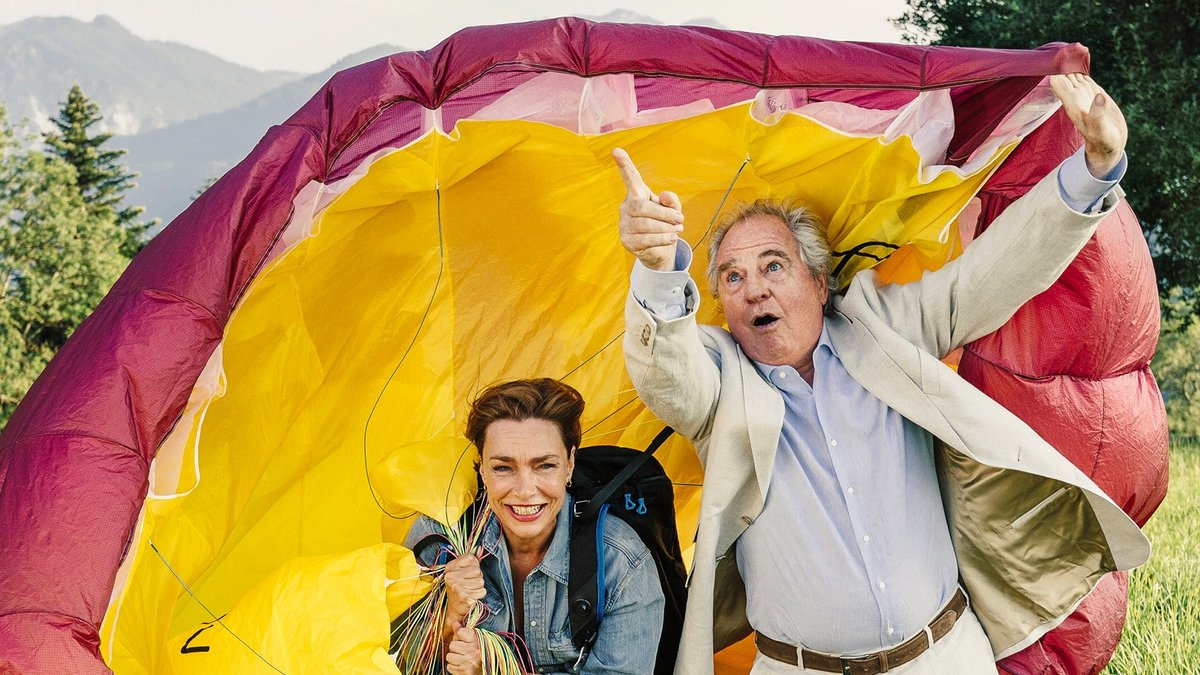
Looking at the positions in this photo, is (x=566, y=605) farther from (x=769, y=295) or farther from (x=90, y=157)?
(x=90, y=157)

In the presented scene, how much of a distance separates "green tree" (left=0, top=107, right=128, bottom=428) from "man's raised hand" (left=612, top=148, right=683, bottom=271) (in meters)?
20.8

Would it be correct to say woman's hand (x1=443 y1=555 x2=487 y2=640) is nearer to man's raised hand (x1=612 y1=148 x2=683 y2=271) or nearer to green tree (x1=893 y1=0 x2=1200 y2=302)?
man's raised hand (x1=612 y1=148 x2=683 y2=271)

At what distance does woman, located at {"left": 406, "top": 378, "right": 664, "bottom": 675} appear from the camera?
9.20 ft

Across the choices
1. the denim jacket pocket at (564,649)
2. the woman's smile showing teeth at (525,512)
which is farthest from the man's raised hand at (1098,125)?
the denim jacket pocket at (564,649)

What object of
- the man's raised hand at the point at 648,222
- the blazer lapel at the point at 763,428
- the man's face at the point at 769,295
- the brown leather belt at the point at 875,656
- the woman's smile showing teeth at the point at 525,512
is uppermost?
the man's raised hand at the point at 648,222

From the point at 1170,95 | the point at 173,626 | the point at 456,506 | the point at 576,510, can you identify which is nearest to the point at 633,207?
the point at 576,510

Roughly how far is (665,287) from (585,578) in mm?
807

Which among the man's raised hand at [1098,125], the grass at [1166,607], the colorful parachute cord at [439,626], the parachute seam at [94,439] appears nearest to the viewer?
the parachute seam at [94,439]

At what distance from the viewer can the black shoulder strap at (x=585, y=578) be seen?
2.80m

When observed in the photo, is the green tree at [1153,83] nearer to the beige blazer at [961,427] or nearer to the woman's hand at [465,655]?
the beige blazer at [961,427]

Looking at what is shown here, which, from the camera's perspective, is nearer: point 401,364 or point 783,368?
point 783,368

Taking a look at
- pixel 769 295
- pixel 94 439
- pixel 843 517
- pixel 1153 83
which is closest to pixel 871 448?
pixel 843 517

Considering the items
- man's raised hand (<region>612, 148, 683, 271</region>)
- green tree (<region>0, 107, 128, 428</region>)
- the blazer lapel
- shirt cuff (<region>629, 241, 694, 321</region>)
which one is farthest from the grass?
green tree (<region>0, 107, 128, 428</region>)

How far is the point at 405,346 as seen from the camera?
349cm
